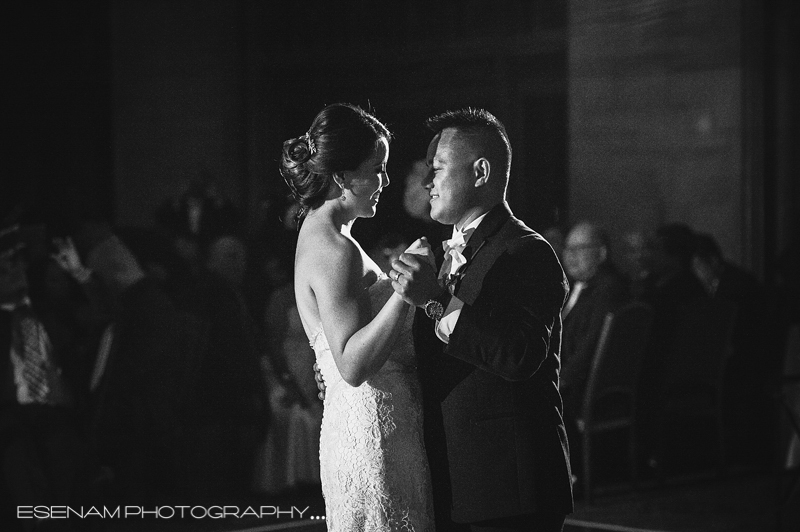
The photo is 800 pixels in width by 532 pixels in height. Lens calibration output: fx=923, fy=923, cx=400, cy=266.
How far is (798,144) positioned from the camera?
336 centimetres

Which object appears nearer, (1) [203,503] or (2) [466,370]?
(2) [466,370]

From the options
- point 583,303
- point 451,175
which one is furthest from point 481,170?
point 583,303

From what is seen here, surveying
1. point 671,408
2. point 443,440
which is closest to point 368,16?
point 443,440

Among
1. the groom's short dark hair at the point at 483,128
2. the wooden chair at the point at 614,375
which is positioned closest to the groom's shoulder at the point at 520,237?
the groom's short dark hair at the point at 483,128

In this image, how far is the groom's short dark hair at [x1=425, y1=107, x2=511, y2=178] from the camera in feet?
8.98

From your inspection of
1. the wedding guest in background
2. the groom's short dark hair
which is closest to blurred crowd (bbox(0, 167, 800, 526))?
the wedding guest in background

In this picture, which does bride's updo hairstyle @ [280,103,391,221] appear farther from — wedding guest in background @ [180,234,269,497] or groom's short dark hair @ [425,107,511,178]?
wedding guest in background @ [180,234,269,497]

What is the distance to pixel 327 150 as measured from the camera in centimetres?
267

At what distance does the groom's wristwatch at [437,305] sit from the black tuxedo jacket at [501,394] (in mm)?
59

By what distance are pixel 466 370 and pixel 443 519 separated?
1.41ft

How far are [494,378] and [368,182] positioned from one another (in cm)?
72

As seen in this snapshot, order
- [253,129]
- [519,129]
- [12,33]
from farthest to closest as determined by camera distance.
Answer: [12,33] → [253,129] → [519,129]

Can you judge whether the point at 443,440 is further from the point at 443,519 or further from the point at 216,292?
the point at 216,292

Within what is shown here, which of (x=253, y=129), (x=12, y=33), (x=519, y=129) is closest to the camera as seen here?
(x=519, y=129)
